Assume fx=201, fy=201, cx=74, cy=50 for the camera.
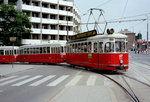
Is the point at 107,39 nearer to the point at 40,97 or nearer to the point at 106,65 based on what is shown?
the point at 106,65

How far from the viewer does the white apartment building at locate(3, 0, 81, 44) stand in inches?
2014

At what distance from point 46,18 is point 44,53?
2817 cm

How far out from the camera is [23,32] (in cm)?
4147

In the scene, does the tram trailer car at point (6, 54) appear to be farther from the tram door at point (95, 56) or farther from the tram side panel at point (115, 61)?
the tram side panel at point (115, 61)

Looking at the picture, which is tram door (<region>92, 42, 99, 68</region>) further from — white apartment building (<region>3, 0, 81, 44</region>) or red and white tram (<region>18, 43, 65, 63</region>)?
white apartment building (<region>3, 0, 81, 44</region>)

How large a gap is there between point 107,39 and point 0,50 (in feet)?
78.6

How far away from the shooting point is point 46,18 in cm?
5400

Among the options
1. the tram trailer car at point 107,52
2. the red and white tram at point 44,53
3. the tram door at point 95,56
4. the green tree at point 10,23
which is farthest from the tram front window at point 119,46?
the green tree at point 10,23

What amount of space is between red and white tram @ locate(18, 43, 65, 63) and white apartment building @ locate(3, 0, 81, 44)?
62.1 feet

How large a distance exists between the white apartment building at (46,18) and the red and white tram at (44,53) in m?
18.9

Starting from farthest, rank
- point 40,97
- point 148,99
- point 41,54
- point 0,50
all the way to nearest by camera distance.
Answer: point 0,50
point 41,54
point 40,97
point 148,99

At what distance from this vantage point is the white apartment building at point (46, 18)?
168 ft

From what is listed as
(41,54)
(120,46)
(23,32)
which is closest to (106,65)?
(120,46)

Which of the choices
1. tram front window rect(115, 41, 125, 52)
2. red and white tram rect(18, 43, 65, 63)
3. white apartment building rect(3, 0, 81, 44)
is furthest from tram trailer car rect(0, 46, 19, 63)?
tram front window rect(115, 41, 125, 52)
